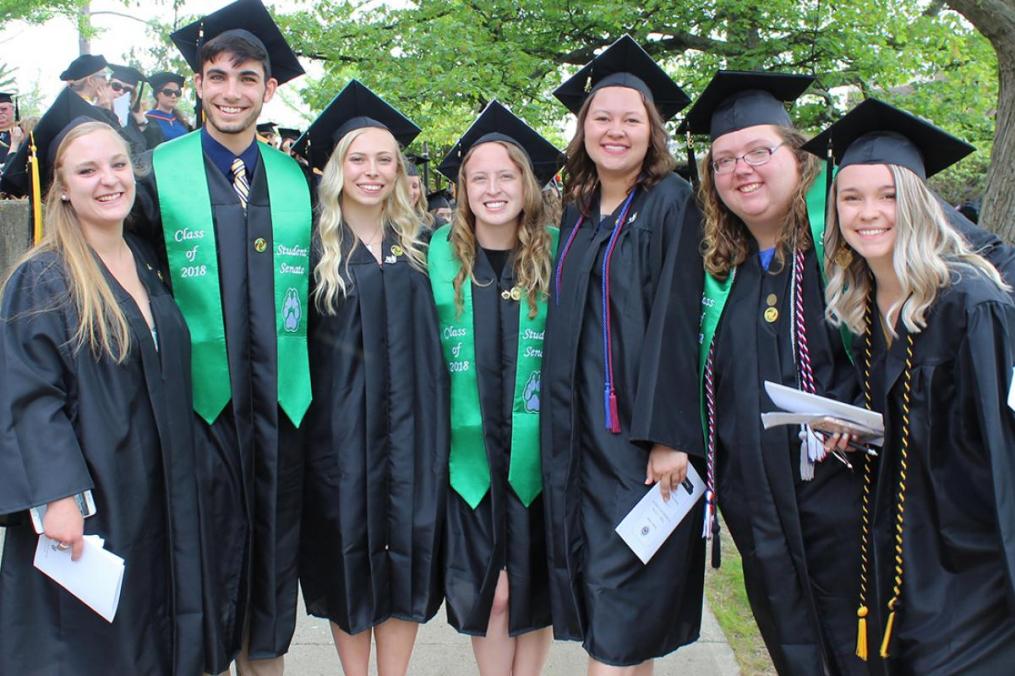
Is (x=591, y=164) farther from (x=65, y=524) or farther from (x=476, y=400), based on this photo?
(x=65, y=524)

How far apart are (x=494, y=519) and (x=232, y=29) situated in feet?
6.44

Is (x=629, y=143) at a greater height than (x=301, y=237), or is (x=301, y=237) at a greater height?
(x=629, y=143)

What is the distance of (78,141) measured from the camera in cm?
268

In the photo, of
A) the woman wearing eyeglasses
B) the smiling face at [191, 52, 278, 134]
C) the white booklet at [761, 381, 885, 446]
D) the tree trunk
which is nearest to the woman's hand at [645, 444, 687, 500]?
the white booklet at [761, 381, 885, 446]

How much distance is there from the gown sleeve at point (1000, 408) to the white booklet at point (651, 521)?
3.15ft

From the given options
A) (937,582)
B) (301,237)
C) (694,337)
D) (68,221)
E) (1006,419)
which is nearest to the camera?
(1006,419)

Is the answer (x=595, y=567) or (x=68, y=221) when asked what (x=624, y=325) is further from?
(x=68, y=221)

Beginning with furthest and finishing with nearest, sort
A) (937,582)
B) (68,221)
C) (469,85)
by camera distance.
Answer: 1. (469,85)
2. (68,221)
3. (937,582)

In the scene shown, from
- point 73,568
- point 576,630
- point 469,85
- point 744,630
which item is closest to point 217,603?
point 73,568

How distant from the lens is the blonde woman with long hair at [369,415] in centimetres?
306

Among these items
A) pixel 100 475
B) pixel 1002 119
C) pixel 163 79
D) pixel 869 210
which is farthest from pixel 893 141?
pixel 163 79

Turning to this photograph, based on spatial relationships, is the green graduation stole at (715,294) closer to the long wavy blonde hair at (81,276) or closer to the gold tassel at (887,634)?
the gold tassel at (887,634)

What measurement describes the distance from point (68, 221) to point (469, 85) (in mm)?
5643

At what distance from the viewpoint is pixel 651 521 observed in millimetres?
2904
